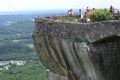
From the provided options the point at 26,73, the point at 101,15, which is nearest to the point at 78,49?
the point at 101,15

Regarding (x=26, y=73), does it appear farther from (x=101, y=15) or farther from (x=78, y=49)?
(x=78, y=49)

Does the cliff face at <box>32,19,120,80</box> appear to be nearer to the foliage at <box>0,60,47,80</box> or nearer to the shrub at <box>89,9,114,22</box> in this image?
the shrub at <box>89,9,114,22</box>

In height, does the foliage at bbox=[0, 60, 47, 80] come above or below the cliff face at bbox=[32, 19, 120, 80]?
below

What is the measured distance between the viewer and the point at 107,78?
645 inches

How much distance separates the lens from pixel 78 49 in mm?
16266

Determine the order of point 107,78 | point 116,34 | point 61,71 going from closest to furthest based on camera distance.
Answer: point 116,34, point 107,78, point 61,71

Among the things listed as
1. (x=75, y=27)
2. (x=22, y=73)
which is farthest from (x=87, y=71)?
(x=22, y=73)

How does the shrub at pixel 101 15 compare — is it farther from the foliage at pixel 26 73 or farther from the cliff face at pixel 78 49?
the foliage at pixel 26 73

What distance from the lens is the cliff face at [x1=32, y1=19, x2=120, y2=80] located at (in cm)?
1591

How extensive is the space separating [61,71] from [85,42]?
2970 mm

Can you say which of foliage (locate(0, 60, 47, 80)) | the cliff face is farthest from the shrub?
foliage (locate(0, 60, 47, 80))

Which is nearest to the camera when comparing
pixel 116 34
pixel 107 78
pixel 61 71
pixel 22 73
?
pixel 116 34

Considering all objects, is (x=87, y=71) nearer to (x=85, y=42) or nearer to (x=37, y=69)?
(x=85, y=42)

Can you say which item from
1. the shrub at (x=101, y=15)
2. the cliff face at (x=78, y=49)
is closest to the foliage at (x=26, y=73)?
the cliff face at (x=78, y=49)
